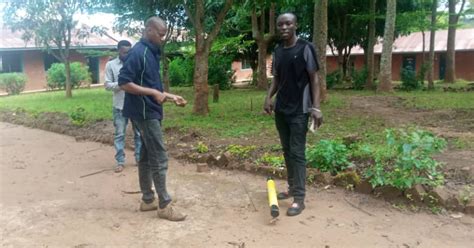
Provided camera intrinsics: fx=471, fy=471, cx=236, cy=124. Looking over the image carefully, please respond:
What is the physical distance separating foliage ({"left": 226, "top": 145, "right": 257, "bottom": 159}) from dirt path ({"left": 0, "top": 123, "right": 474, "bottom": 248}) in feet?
1.49

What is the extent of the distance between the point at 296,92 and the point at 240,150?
2344mm

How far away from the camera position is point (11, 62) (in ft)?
84.2

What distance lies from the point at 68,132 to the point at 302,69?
6.57 m

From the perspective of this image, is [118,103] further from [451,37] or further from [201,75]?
[451,37]

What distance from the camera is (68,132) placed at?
9.63 meters

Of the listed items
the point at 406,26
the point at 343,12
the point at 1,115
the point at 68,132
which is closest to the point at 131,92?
the point at 68,132

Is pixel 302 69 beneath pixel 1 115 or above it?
above

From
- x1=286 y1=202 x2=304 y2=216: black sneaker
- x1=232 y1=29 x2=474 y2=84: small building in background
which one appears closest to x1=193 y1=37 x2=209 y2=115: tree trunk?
x1=286 y1=202 x2=304 y2=216: black sneaker

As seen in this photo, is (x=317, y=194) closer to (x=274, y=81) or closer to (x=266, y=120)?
(x=274, y=81)

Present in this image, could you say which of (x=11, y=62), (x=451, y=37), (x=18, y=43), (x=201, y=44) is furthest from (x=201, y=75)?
(x=11, y=62)

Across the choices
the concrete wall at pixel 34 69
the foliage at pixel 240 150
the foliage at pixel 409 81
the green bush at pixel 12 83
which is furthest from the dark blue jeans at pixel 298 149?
the concrete wall at pixel 34 69

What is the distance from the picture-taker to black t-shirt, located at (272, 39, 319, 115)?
177 inches

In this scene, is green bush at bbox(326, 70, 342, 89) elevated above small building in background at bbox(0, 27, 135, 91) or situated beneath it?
situated beneath

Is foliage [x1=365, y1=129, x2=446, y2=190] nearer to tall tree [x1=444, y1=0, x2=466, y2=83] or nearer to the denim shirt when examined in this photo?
the denim shirt
